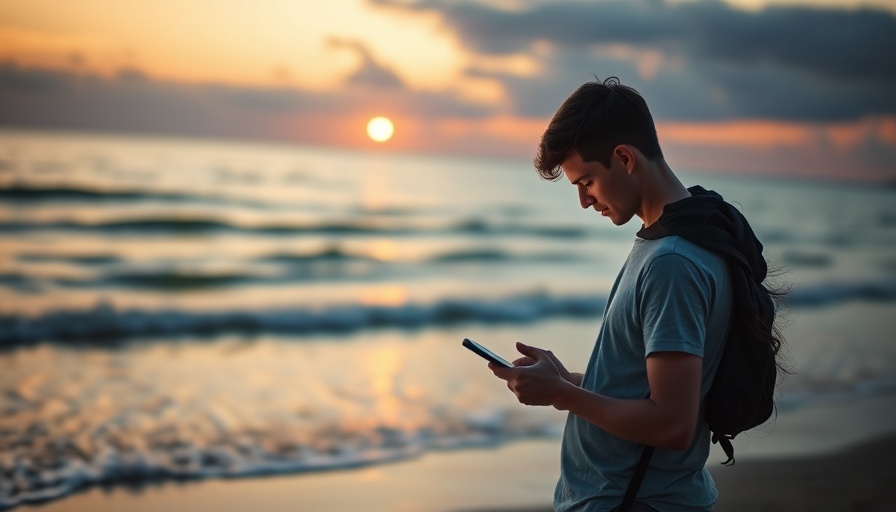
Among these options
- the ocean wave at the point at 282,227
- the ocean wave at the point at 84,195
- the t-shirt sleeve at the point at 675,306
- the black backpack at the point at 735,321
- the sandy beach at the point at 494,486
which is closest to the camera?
the t-shirt sleeve at the point at 675,306

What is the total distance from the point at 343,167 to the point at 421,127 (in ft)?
49.0

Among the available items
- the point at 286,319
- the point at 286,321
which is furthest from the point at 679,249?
the point at 286,319

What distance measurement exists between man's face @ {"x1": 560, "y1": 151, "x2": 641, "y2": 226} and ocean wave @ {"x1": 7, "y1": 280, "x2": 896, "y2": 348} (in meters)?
8.70

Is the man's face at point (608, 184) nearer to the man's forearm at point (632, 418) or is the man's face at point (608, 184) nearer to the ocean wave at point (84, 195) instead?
the man's forearm at point (632, 418)

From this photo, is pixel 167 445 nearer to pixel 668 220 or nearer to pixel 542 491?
pixel 542 491

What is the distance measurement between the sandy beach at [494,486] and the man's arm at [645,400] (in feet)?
12.6

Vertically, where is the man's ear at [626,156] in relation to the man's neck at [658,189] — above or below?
above

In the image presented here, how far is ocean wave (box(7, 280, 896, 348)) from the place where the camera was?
11469 mm

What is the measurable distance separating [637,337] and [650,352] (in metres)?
0.13

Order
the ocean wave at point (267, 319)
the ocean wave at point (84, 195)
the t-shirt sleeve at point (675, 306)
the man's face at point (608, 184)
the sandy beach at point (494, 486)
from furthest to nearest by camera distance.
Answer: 1. the ocean wave at point (84, 195)
2. the ocean wave at point (267, 319)
3. the sandy beach at point (494, 486)
4. the man's face at point (608, 184)
5. the t-shirt sleeve at point (675, 306)

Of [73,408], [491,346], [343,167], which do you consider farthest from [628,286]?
[343,167]

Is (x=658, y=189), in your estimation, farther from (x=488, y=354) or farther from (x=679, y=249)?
(x=488, y=354)

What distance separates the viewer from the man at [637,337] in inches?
71.7

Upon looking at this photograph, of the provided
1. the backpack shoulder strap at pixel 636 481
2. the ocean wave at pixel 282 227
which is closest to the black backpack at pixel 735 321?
the backpack shoulder strap at pixel 636 481
